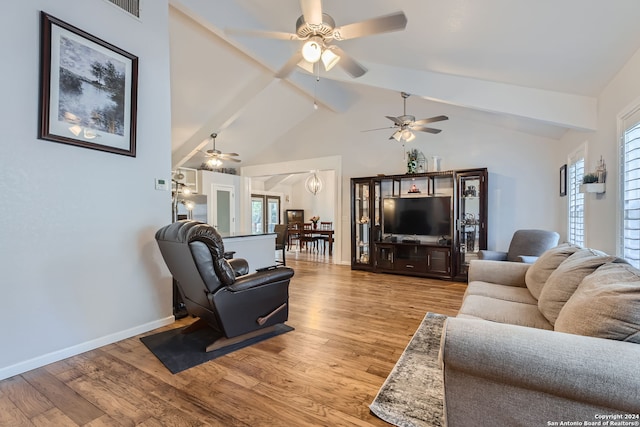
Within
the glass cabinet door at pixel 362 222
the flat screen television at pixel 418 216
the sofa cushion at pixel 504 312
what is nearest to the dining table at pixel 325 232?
the glass cabinet door at pixel 362 222

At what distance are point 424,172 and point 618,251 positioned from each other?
324 centimetres

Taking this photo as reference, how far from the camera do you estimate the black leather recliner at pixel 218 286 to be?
224cm

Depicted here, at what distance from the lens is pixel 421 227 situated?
5.46 metres

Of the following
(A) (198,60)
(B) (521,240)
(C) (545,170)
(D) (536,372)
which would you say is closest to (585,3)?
(D) (536,372)

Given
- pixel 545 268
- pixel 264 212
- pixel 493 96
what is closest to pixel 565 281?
pixel 545 268

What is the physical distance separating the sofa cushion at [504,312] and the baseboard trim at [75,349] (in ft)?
9.26

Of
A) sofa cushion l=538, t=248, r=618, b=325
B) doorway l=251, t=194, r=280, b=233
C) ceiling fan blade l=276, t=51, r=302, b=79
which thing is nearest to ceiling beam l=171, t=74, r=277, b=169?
ceiling fan blade l=276, t=51, r=302, b=79

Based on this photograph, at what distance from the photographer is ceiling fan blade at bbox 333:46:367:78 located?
2666 mm

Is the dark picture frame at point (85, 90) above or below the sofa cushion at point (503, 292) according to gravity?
above

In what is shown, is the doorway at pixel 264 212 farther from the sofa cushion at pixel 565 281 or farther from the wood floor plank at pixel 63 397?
the sofa cushion at pixel 565 281

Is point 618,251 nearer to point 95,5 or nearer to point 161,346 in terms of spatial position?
point 161,346

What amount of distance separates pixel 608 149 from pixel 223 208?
742 cm

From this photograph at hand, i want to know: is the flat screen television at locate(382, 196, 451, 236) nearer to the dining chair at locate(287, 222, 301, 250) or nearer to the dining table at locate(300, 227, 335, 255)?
the dining table at locate(300, 227, 335, 255)

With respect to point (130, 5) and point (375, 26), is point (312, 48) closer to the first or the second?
point (375, 26)
